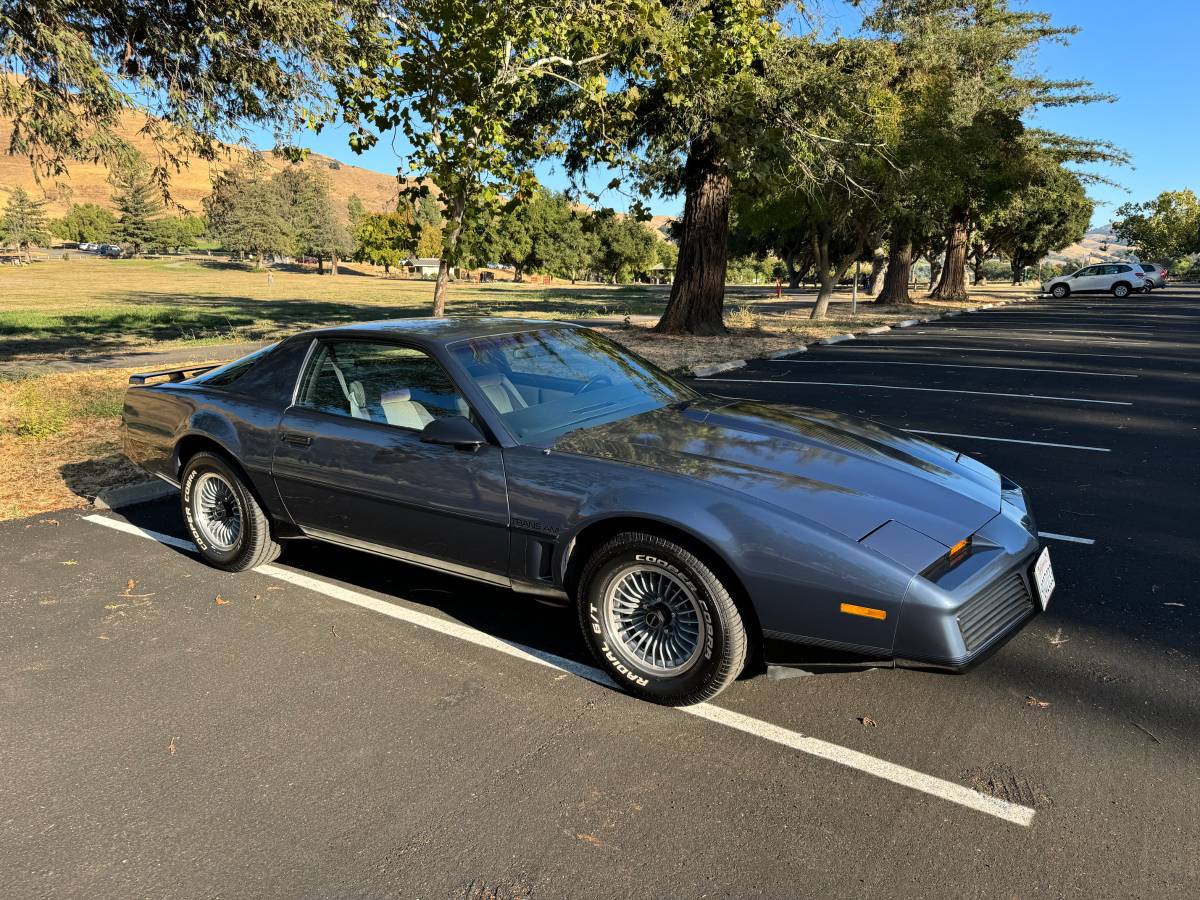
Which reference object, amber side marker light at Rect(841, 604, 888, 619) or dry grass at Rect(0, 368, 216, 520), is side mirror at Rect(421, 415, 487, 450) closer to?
amber side marker light at Rect(841, 604, 888, 619)

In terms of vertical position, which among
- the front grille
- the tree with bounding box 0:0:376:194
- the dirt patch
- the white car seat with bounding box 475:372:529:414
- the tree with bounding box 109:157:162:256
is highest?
the tree with bounding box 109:157:162:256

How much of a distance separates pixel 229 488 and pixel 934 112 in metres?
22.6

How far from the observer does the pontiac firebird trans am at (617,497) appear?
2754mm

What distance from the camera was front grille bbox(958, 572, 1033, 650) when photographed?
2.67 m

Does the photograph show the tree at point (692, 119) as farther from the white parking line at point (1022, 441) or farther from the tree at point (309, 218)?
the tree at point (309, 218)

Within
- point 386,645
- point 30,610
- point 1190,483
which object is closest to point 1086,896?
point 386,645

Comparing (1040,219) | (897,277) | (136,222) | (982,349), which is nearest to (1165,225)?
(1040,219)

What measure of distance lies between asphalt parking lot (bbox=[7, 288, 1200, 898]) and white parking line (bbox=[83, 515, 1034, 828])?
1cm

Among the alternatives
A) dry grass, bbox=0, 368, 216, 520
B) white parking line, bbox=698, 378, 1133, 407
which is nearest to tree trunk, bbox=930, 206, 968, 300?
white parking line, bbox=698, 378, 1133, 407

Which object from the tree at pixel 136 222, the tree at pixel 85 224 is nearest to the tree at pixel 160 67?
the tree at pixel 136 222

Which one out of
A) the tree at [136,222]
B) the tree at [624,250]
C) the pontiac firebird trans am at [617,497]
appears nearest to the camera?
the pontiac firebird trans am at [617,497]

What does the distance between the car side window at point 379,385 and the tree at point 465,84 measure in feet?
11.7

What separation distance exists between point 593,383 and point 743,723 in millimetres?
1841

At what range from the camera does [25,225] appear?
110375mm
